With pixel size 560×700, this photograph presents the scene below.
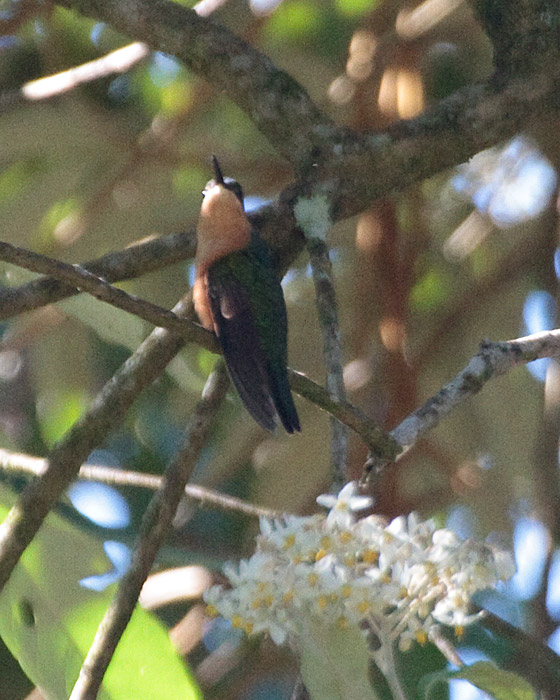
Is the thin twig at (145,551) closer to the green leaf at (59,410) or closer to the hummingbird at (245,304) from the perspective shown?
the hummingbird at (245,304)

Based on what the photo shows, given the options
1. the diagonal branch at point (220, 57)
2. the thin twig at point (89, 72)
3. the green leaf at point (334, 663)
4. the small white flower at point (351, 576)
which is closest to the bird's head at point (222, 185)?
the thin twig at point (89, 72)

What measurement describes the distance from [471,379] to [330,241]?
1732 mm

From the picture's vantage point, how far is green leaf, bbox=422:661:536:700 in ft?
6.05

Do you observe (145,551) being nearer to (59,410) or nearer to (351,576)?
(351,576)

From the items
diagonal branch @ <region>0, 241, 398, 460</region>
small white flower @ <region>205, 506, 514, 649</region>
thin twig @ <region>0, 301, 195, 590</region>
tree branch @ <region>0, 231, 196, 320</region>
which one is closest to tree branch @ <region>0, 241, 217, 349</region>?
diagonal branch @ <region>0, 241, 398, 460</region>

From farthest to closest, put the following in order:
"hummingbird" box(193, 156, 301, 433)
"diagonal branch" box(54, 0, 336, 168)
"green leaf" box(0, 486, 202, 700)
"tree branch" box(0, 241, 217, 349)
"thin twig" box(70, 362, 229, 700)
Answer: "hummingbird" box(193, 156, 301, 433) → "diagonal branch" box(54, 0, 336, 168) → "green leaf" box(0, 486, 202, 700) → "thin twig" box(70, 362, 229, 700) → "tree branch" box(0, 241, 217, 349)

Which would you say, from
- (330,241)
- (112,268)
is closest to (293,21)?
(330,241)

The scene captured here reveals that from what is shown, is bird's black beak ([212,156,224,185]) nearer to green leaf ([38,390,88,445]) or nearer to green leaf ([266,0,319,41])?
green leaf ([266,0,319,41])

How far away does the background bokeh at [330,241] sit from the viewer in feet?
11.7

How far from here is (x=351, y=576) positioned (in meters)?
1.59

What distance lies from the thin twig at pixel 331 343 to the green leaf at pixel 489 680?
0.37 metres

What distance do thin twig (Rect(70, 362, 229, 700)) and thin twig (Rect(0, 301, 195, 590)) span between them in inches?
5.4

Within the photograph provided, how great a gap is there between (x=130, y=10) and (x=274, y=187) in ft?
3.84

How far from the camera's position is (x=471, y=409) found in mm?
3877
